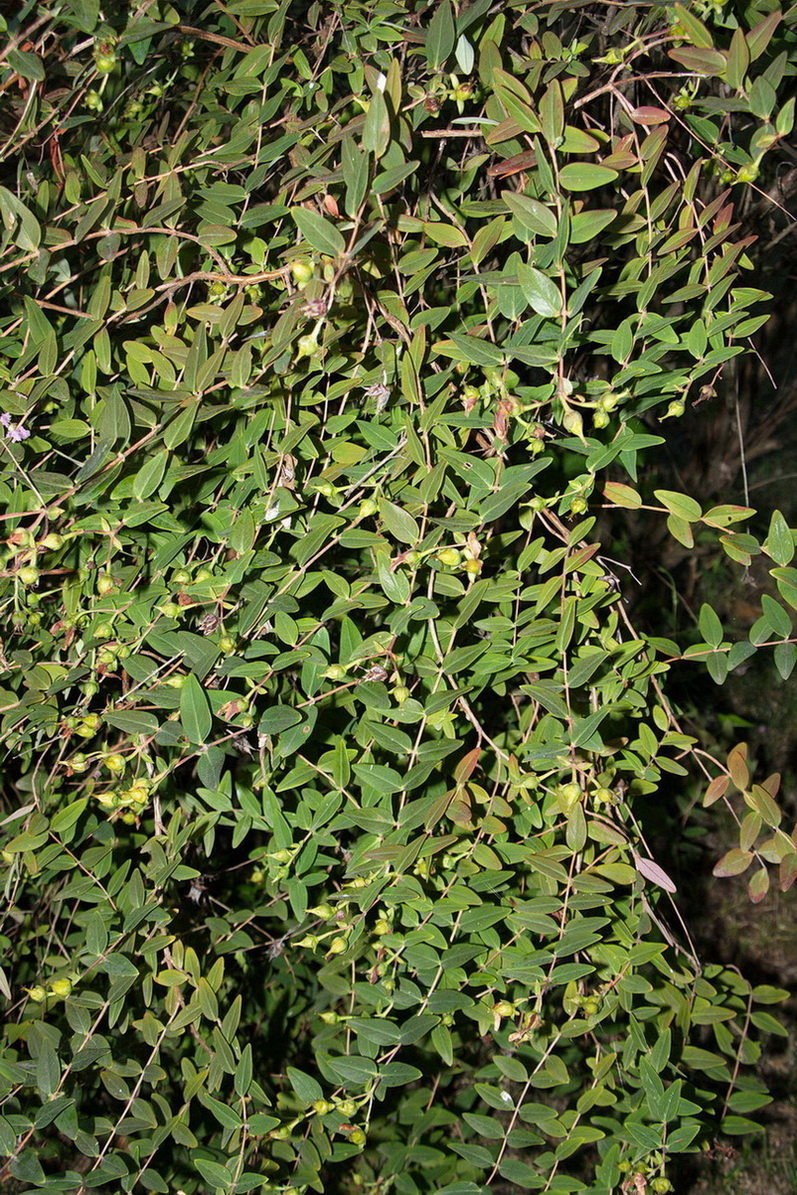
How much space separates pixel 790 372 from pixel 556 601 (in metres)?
2.01

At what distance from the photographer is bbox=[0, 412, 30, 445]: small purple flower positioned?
0.85m

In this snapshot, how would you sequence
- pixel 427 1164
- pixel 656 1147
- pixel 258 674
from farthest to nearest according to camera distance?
pixel 427 1164
pixel 656 1147
pixel 258 674

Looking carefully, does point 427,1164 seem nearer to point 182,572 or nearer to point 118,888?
point 118,888

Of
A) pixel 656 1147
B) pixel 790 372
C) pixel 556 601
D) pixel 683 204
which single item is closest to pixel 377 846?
pixel 556 601

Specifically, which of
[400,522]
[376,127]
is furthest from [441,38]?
[400,522]

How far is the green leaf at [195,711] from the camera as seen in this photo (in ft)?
2.57

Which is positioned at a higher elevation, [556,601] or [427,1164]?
[556,601]

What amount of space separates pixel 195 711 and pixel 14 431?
0.30 meters

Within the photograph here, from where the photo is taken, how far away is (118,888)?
97 cm

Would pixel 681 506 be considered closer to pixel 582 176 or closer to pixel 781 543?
pixel 781 543

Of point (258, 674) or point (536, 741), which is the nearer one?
point (258, 674)

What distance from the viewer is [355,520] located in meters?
0.86

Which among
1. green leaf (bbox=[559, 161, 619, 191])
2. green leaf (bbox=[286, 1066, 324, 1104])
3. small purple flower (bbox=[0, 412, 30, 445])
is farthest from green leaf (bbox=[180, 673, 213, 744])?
green leaf (bbox=[559, 161, 619, 191])

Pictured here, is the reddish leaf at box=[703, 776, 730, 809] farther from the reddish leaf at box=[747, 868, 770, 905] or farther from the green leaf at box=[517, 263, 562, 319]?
the green leaf at box=[517, 263, 562, 319]
